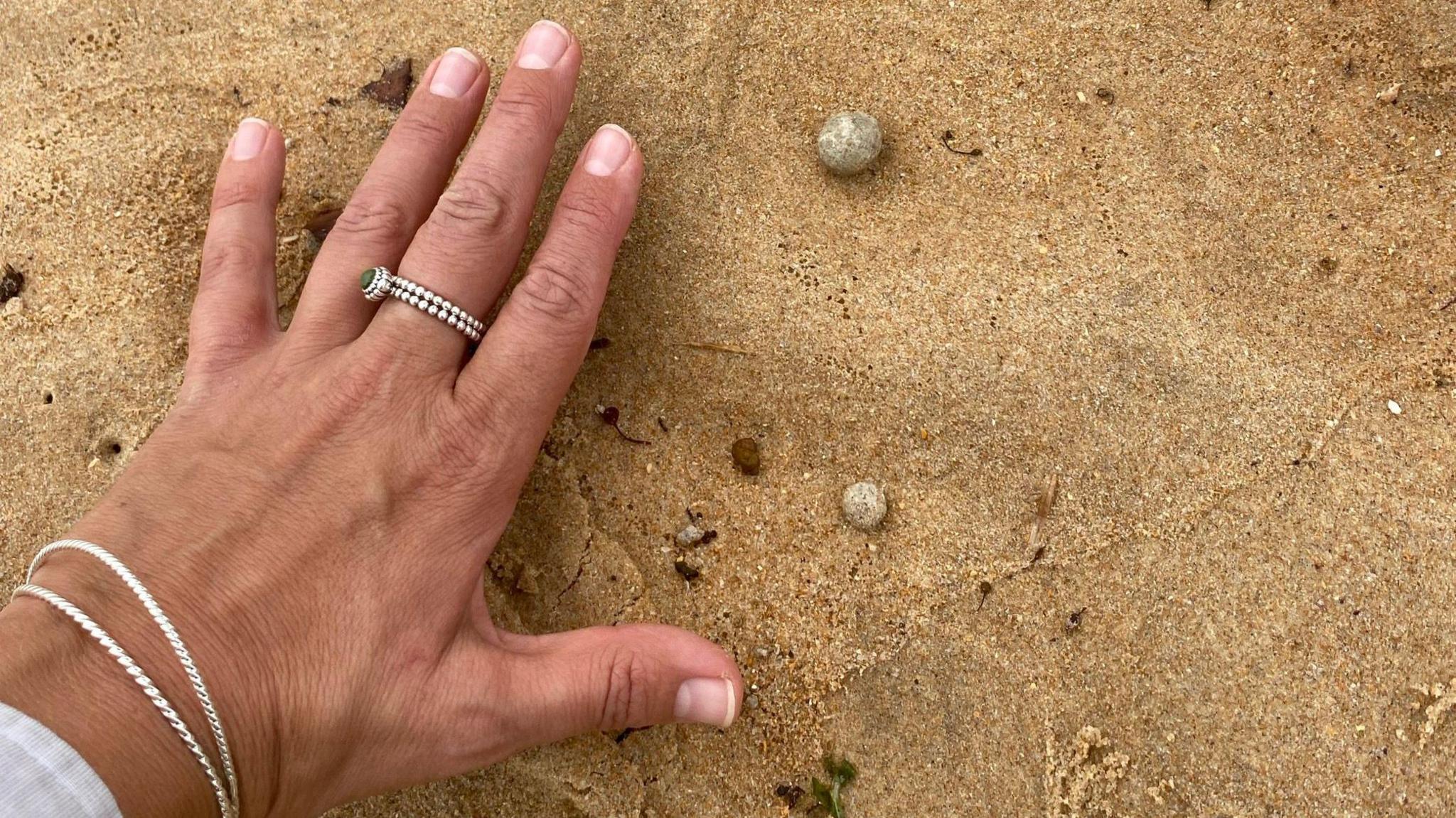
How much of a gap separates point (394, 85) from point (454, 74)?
1.03ft

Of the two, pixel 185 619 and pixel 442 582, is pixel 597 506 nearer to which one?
pixel 442 582

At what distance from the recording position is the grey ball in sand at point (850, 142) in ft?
7.59

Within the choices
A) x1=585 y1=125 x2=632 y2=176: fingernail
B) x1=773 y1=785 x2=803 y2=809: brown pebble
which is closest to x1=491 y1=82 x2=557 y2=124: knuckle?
x1=585 y1=125 x2=632 y2=176: fingernail

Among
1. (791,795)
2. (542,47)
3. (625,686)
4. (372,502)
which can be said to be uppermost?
(542,47)

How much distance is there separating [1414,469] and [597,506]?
1.97 m

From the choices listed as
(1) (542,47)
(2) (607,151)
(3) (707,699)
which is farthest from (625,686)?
(1) (542,47)

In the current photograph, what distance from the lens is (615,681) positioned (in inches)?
75.7

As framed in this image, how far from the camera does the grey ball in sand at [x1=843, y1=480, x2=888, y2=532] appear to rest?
2215mm

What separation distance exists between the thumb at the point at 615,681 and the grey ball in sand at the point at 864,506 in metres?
0.45

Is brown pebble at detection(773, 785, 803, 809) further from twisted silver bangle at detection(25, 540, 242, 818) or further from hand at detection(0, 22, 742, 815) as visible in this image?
twisted silver bangle at detection(25, 540, 242, 818)

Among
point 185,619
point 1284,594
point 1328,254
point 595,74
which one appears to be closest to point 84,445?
point 185,619

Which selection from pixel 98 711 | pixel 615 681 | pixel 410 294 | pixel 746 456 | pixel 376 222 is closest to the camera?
pixel 98 711

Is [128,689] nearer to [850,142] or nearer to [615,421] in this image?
[615,421]

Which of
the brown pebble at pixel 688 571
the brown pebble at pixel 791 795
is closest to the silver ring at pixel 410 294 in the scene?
the brown pebble at pixel 688 571
